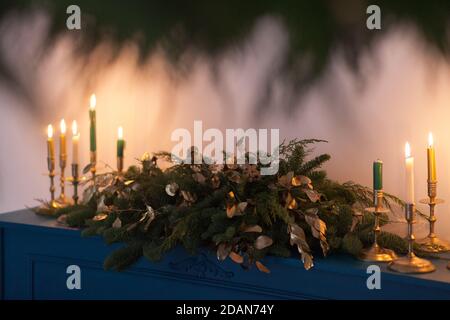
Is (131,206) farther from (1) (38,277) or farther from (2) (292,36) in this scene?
(2) (292,36)

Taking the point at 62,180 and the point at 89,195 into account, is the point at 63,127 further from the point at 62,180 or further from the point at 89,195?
the point at 89,195

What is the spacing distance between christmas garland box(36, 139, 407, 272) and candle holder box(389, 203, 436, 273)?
110 mm

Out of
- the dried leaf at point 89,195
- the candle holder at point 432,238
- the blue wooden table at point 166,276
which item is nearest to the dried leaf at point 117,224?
the blue wooden table at point 166,276

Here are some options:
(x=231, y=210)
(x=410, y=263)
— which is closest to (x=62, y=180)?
(x=231, y=210)

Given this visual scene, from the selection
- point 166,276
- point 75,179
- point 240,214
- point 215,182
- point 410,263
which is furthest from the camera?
point 75,179

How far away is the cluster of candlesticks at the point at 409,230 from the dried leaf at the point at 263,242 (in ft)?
0.79

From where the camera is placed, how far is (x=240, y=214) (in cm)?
174

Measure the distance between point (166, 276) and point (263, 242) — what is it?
39 cm

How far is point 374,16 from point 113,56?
94 centimetres

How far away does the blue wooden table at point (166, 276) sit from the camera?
1.67 m

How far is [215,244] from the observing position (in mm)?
1815

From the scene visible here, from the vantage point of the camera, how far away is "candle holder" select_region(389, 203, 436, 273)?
5.33 ft
